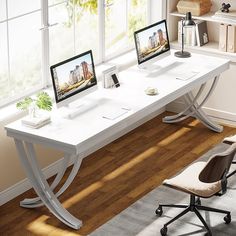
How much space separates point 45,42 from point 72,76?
62 cm

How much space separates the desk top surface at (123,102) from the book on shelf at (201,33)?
39cm

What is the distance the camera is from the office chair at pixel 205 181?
214 inches

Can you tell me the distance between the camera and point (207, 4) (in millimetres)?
7844

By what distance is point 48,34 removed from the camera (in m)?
6.60

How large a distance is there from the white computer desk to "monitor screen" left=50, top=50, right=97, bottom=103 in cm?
17

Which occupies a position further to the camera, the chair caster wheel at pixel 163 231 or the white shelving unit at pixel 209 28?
the white shelving unit at pixel 209 28

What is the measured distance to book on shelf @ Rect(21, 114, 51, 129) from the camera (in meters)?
5.80

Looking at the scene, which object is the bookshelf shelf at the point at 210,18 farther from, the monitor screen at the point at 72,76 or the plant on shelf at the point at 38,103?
the plant on shelf at the point at 38,103

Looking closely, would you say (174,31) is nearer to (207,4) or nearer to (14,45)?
(207,4)

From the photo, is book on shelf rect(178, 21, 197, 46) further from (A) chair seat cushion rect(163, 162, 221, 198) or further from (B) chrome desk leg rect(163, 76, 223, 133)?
(A) chair seat cushion rect(163, 162, 221, 198)

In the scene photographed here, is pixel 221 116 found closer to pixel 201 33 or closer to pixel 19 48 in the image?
pixel 201 33

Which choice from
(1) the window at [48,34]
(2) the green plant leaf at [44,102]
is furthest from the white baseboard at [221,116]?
(2) the green plant leaf at [44,102]

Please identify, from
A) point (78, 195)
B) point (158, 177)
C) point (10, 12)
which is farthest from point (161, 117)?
point (10, 12)

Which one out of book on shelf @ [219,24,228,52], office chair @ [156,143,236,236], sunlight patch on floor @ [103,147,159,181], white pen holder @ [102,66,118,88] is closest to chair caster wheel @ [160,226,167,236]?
office chair @ [156,143,236,236]
